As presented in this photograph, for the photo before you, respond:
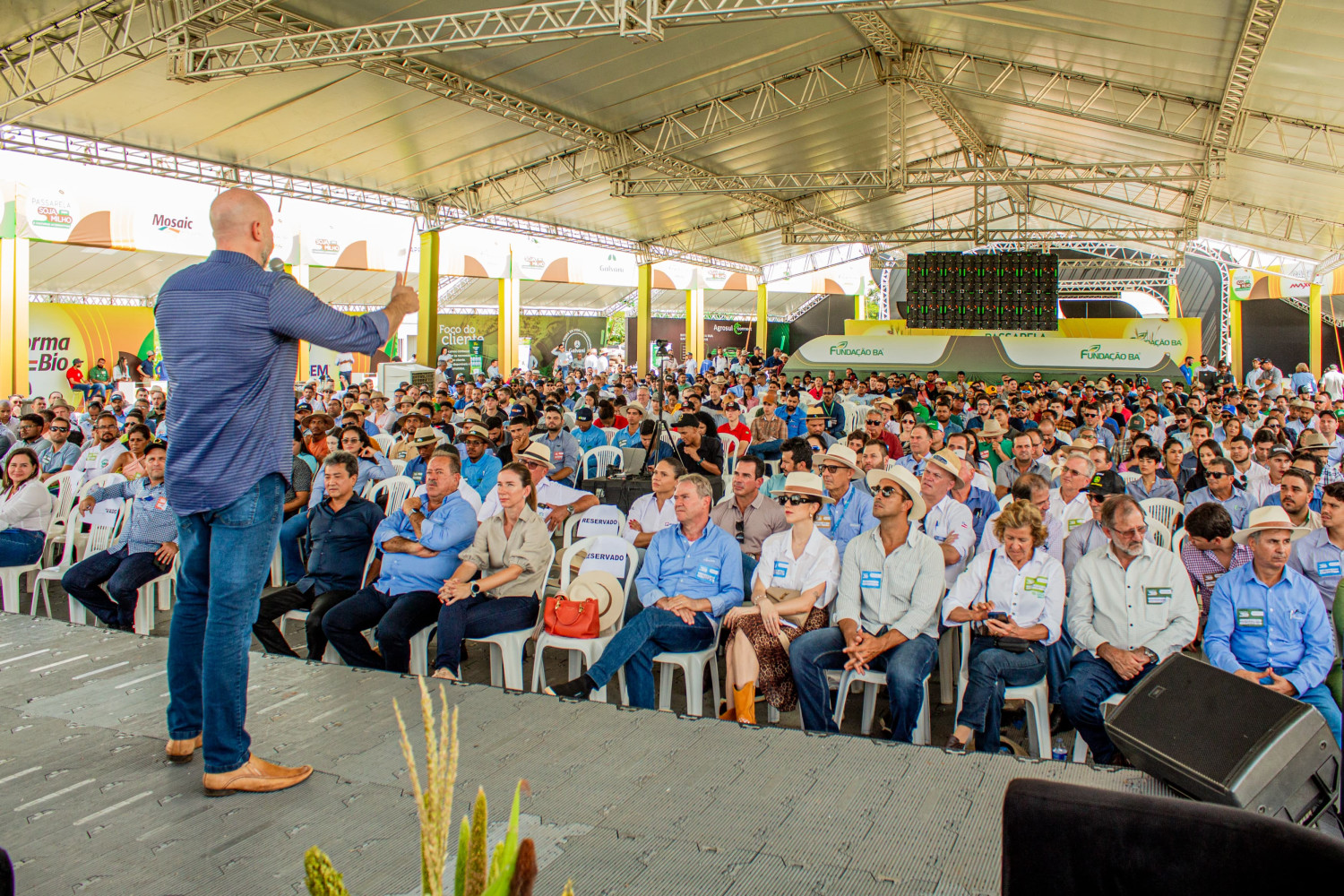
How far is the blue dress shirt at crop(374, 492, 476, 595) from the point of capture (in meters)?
4.01

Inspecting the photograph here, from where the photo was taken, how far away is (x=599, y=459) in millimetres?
7957

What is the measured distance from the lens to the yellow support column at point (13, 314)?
12.9m

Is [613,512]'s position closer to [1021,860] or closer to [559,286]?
[1021,860]

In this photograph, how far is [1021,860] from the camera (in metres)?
1.25

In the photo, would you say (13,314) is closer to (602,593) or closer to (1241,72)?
(602,593)

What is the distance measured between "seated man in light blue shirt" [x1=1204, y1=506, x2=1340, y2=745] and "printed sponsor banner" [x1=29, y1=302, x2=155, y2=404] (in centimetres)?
1966

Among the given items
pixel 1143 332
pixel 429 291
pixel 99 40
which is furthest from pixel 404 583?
pixel 1143 332

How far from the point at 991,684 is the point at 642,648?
136cm

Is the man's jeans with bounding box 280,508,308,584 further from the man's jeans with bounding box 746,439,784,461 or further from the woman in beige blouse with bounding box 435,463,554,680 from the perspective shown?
the man's jeans with bounding box 746,439,784,461

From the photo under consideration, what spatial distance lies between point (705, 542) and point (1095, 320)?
20.2 metres

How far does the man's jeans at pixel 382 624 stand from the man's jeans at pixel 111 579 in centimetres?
147

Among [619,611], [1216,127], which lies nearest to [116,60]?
[619,611]

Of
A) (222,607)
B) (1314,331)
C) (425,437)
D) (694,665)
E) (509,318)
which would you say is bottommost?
(694,665)

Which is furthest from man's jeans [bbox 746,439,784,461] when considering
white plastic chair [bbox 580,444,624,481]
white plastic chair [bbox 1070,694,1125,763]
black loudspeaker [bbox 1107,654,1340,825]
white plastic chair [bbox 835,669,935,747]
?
black loudspeaker [bbox 1107,654,1340,825]
